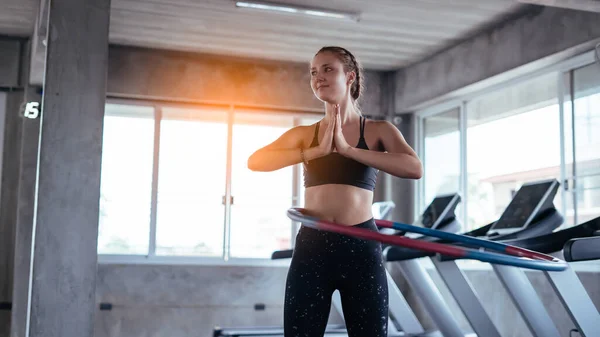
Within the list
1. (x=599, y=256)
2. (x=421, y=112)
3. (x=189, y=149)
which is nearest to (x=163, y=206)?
(x=189, y=149)

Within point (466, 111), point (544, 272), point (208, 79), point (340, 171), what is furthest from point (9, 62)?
point (340, 171)

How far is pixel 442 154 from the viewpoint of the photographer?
277 inches

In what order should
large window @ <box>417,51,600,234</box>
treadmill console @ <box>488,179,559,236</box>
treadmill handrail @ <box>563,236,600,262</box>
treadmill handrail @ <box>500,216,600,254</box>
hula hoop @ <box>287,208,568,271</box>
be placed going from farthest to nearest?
large window @ <box>417,51,600,234</box> < treadmill console @ <box>488,179,559,236</box> < treadmill handrail @ <box>500,216,600,254</box> < treadmill handrail @ <box>563,236,600,262</box> < hula hoop @ <box>287,208,568,271</box>

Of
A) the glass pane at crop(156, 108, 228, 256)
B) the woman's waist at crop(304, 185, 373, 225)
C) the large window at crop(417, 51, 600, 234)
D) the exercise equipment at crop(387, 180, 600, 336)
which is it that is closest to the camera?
the woman's waist at crop(304, 185, 373, 225)

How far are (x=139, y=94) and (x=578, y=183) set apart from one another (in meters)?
3.88

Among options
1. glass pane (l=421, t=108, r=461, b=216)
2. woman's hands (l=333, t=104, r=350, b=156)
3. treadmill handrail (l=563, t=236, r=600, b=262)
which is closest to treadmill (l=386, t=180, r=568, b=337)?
treadmill handrail (l=563, t=236, r=600, b=262)

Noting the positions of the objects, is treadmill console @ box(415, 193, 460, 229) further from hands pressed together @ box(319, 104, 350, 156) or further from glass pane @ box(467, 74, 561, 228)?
hands pressed together @ box(319, 104, 350, 156)

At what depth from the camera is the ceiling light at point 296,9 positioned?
17.9ft

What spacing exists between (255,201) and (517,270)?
3607mm

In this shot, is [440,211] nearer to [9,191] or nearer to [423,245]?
[423,245]

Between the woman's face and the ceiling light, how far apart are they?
3.47m

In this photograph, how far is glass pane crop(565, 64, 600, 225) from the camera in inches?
196

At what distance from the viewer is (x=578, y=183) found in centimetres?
514

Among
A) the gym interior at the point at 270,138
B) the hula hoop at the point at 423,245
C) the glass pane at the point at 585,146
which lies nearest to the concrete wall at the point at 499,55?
the gym interior at the point at 270,138
